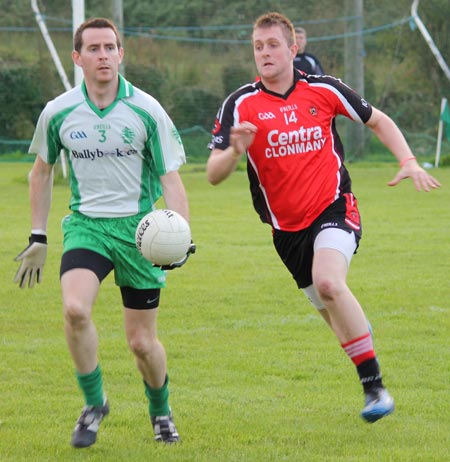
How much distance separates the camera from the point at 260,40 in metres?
5.93

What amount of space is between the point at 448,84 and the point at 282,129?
855 inches

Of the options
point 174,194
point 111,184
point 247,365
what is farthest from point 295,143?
point 247,365

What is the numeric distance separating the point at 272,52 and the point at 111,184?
1174 millimetres

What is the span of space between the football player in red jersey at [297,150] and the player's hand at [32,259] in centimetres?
99

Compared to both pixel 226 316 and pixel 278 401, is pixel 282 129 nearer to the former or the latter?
pixel 278 401

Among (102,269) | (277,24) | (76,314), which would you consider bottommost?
(76,314)

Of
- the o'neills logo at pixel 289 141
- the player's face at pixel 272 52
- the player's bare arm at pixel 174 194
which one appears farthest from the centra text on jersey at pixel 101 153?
the player's face at pixel 272 52

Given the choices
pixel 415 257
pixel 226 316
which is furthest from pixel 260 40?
pixel 415 257

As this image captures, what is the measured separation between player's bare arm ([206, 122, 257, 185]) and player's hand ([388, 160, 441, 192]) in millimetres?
763

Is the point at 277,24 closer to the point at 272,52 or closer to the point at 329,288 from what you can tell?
the point at 272,52

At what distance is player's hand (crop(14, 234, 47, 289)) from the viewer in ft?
19.0

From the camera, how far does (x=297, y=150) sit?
5.95m

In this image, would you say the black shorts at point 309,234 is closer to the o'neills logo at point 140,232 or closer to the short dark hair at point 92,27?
the o'neills logo at point 140,232

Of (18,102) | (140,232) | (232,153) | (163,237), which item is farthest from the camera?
(18,102)
